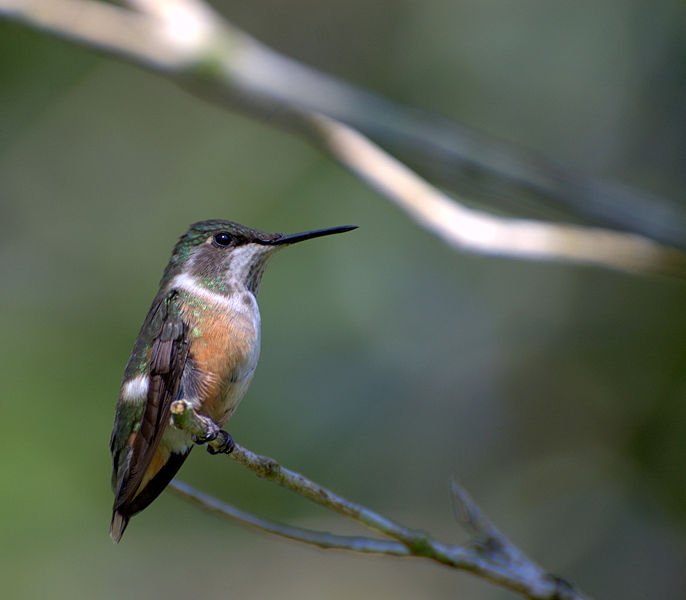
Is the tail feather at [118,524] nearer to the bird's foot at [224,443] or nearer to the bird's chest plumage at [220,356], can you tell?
the bird's chest plumage at [220,356]

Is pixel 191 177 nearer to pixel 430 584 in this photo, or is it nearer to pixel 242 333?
pixel 430 584

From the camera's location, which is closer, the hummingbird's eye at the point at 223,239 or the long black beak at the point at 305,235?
the long black beak at the point at 305,235

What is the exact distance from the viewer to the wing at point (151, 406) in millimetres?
2742

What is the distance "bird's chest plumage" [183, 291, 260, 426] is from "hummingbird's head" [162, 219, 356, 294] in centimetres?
22

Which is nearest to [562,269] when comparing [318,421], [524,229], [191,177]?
[318,421]

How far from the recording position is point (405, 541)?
2.33 meters

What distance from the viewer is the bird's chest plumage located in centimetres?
280

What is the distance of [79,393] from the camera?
6.20 meters

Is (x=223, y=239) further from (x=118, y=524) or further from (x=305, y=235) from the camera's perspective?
(x=118, y=524)

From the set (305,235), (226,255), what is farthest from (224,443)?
(226,255)

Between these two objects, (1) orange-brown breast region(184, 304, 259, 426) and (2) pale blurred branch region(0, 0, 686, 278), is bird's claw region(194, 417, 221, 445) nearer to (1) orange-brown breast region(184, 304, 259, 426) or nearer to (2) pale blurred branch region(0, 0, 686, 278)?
(1) orange-brown breast region(184, 304, 259, 426)

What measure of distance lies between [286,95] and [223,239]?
2.04 ft

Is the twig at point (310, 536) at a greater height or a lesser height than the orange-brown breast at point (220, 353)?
lesser

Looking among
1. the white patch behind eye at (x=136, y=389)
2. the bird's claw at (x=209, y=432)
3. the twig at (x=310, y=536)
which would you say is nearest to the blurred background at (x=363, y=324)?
the white patch behind eye at (x=136, y=389)
